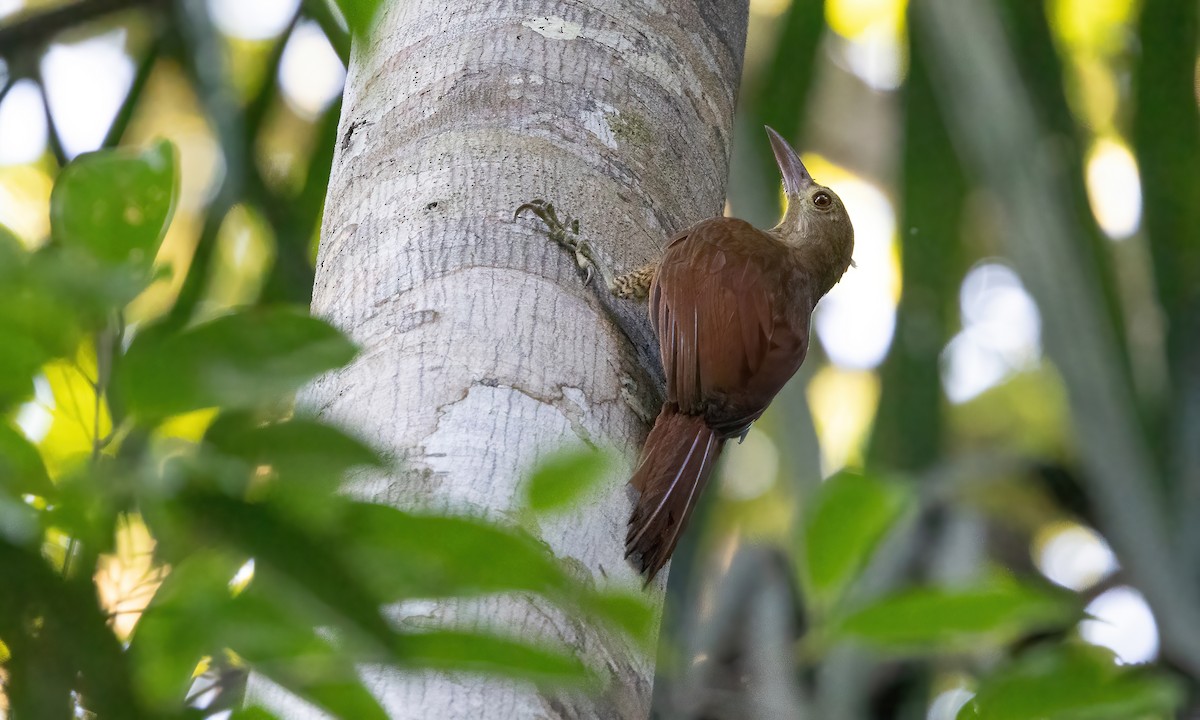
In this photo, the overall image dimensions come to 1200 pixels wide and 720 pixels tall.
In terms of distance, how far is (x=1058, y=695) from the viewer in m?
0.75

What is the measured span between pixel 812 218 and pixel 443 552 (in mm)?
2577

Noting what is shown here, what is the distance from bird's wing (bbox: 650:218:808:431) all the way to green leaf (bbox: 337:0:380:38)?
1104mm

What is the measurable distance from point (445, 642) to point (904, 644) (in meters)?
0.23

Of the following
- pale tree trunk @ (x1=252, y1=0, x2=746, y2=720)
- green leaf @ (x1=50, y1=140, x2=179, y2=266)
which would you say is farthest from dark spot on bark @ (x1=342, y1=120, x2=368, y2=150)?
green leaf @ (x1=50, y1=140, x2=179, y2=266)

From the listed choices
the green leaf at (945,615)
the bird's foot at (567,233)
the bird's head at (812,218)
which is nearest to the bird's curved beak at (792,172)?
the bird's head at (812,218)

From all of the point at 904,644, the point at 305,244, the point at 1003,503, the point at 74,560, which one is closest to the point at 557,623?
the point at 904,644

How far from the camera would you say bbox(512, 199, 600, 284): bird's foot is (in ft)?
4.76

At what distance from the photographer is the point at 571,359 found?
1352 mm

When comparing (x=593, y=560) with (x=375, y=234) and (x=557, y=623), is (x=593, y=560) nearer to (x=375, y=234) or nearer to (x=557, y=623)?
(x=557, y=623)

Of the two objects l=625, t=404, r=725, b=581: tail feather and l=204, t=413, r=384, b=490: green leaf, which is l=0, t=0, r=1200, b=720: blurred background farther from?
l=204, t=413, r=384, b=490: green leaf

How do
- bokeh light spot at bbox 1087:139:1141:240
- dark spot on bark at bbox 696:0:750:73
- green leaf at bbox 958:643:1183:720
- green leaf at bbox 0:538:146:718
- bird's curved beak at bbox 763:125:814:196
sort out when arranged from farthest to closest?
1. bokeh light spot at bbox 1087:139:1141:240
2. bird's curved beak at bbox 763:125:814:196
3. dark spot on bark at bbox 696:0:750:73
4. green leaf at bbox 958:643:1183:720
5. green leaf at bbox 0:538:146:718

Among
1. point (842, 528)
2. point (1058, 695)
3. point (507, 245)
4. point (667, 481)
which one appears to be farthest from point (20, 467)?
point (667, 481)

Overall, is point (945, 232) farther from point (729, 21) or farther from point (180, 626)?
point (180, 626)

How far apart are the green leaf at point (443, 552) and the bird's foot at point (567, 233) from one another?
2.96 ft
